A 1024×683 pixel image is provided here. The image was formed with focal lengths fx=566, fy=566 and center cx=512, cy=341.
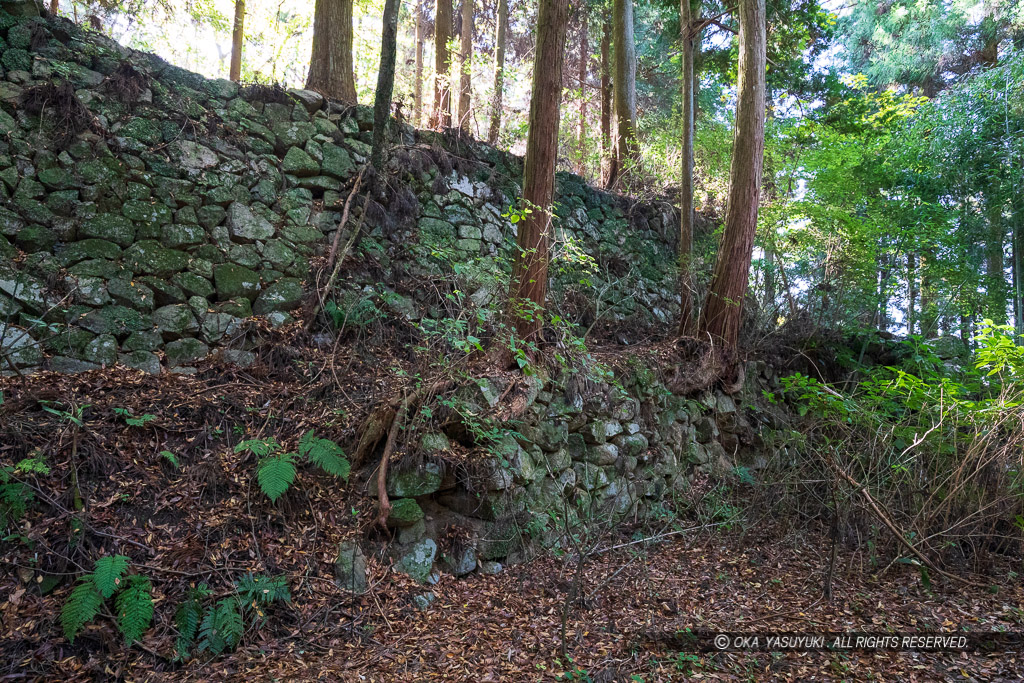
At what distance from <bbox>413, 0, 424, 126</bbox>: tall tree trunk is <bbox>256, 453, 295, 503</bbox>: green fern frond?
17.3 ft

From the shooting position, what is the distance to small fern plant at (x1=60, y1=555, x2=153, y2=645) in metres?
2.88

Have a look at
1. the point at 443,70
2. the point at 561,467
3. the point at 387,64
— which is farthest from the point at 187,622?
the point at 443,70

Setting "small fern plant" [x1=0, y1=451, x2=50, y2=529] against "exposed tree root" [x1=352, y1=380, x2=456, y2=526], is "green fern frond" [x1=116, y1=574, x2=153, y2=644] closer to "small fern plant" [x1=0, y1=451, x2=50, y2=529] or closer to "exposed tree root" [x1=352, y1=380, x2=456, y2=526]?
"small fern plant" [x1=0, y1=451, x2=50, y2=529]

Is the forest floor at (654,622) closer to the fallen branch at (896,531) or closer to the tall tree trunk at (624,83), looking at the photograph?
the fallen branch at (896,531)

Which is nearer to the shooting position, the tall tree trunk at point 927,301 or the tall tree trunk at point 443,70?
the tall tree trunk at point 443,70

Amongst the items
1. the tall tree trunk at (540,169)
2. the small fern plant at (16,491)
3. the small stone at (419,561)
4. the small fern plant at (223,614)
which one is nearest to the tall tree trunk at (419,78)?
the tall tree trunk at (540,169)

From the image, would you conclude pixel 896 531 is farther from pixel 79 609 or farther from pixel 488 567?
pixel 79 609

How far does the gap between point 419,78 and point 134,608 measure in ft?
31.2

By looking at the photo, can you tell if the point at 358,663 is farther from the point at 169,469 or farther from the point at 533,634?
the point at 169,469

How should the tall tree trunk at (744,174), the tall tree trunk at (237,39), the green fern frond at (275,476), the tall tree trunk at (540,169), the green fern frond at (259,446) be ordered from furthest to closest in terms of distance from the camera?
the tall tree trunk at (237,39), the tall tree trunk at (744,174), the tall tree trunk at (540,169), the green fern frond at (259,446), the green fern frond at (275,476)

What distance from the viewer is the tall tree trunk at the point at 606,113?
9.75 metres

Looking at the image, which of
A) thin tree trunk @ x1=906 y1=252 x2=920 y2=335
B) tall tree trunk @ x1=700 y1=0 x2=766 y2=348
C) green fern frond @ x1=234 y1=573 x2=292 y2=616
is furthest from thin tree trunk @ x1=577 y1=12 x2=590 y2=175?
green fern frond @ x1=234 y1=573 x2=292 y2=616

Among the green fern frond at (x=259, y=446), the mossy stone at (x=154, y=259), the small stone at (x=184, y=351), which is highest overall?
the mossy stone at (x=154, y=259)

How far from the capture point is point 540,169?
5555 millimetres
